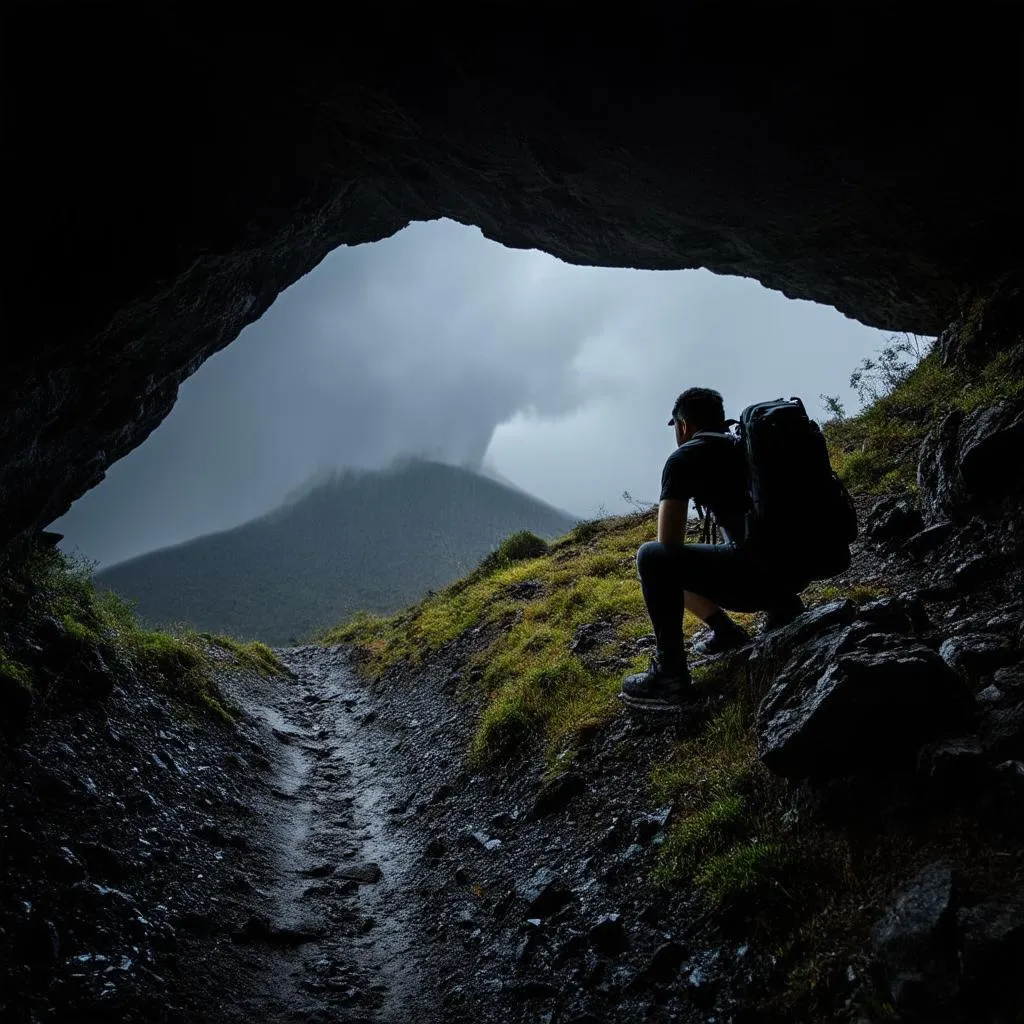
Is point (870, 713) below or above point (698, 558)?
below

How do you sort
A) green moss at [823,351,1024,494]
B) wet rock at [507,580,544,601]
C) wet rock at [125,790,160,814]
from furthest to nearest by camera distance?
wet rock at [507,580,544,601] → green moss at [823,351,1024,494] → wet rock at [125,790,160,814]

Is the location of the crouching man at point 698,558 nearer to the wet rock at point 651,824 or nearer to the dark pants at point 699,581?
the dark pants at point 699,581

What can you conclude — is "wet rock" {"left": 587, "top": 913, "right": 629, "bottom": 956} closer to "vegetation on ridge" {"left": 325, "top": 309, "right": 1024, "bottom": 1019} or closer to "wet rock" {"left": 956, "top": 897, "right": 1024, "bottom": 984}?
"vegetation on ridge" {"left": 325, "top": 309, "right": 1024, "bottom": 1019}

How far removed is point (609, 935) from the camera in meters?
4.09

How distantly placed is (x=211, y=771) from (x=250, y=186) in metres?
7.59

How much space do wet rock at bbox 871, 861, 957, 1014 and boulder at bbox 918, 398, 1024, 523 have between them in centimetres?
461

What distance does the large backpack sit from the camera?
5113mm

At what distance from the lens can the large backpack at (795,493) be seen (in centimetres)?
511

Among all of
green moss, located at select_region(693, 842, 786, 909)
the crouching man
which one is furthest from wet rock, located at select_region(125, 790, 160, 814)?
green moss, located at select_region(693, 842, 786, 909)

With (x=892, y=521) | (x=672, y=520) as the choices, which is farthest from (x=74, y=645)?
(x=892, y=521)

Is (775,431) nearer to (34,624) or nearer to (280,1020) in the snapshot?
(280,1020)

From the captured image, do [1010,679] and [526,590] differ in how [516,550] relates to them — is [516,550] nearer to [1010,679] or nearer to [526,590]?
[526,590]

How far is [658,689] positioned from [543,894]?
211 cm

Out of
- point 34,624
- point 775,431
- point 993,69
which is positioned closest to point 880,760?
point 775,431
